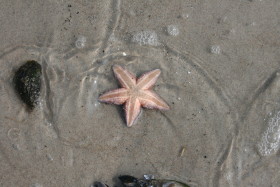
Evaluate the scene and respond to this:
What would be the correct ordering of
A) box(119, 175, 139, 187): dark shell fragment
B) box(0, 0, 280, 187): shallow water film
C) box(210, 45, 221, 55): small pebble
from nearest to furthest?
Answer: box(119, 175, 139, 187): dark shell fragment < box(0, 0, 280, 187): shallow water film < box(210, 45, 221, 55): small pebble

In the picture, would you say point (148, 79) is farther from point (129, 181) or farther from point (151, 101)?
point (129, 181)

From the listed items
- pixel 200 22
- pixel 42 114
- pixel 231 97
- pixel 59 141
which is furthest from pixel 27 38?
pixel 231 97

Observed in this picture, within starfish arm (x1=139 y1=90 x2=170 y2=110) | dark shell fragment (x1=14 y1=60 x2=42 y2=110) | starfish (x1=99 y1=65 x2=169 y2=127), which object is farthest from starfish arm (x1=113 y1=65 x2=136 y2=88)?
dark shell fragment (x1=14 y1=60 x2=42 y2=110)

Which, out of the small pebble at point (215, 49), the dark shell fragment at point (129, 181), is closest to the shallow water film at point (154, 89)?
the small pebble at point (215, 49)

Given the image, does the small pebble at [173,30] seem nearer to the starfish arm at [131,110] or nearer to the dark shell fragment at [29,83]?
the starfish arm at [131,110]

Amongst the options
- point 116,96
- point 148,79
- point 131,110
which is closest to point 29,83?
point 116,96

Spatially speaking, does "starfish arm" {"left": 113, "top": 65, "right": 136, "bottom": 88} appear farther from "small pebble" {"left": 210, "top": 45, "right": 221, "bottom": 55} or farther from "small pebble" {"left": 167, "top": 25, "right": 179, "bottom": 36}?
"small pebble" {"left": 210, "top": 45, "right": 221, "bottom": 55}

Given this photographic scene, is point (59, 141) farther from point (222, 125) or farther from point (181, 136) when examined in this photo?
point (222, 125)

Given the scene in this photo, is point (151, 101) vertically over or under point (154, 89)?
under
